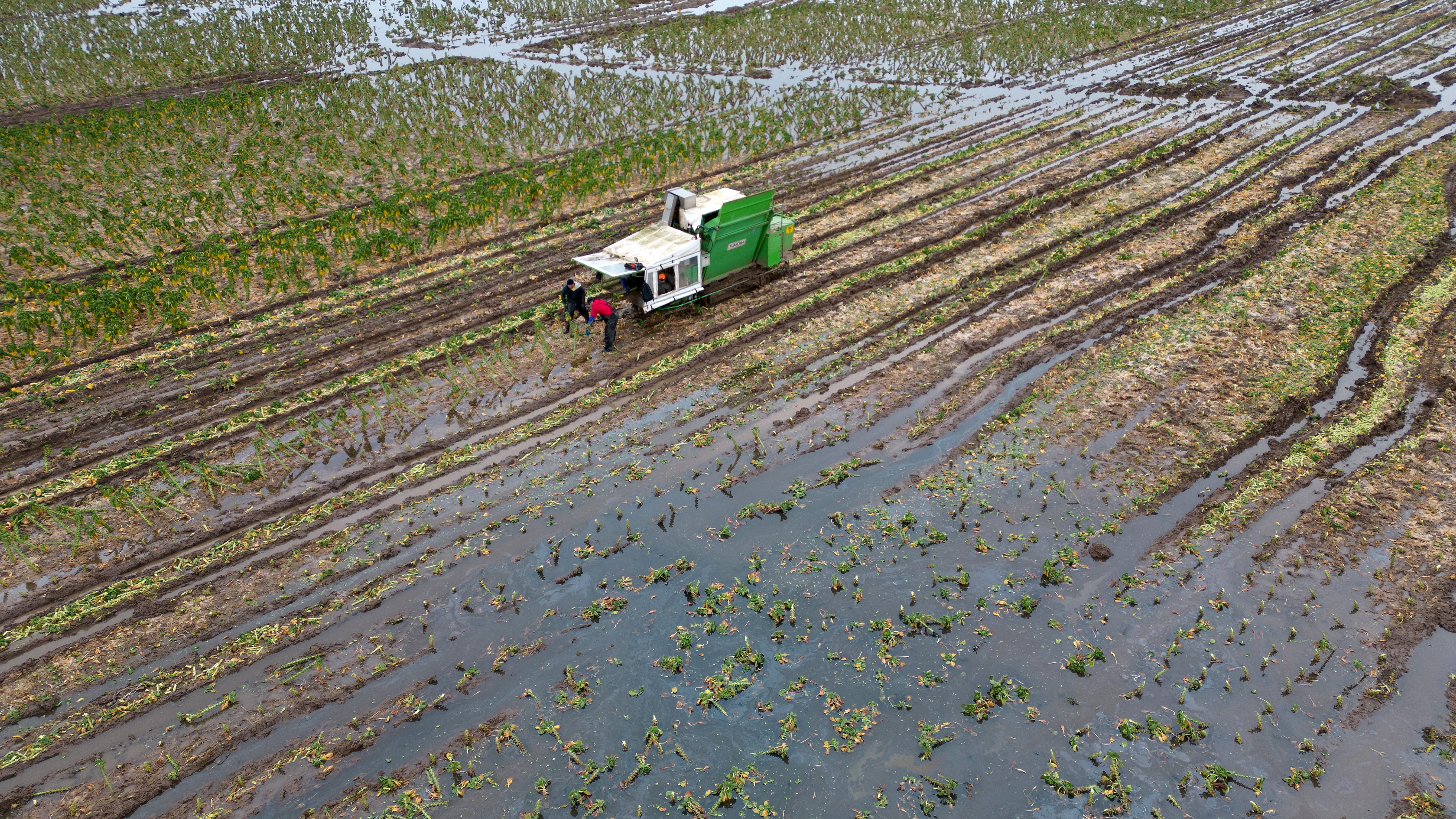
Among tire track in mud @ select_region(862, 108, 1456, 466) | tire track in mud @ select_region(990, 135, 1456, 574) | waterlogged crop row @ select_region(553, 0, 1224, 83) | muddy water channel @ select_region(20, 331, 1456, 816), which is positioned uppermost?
waterlogged crop row @ select_region(553, 0, 1224, 83)

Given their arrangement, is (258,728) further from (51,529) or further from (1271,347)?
(1271,347)

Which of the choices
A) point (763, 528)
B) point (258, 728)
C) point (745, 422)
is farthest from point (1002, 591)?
point (258, 728)

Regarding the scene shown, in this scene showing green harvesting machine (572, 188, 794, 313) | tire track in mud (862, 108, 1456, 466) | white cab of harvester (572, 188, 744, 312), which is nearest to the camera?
tire track in mud (862, 108, 1456, 466)

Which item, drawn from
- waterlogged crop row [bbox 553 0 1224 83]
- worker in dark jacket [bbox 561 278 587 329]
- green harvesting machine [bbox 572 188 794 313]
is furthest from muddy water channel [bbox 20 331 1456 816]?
waterlogged crop row [bbox 553 0 1224 83]

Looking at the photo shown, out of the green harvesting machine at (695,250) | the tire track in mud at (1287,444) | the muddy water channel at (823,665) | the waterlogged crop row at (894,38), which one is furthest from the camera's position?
the waterlogged crop row at (894,38)

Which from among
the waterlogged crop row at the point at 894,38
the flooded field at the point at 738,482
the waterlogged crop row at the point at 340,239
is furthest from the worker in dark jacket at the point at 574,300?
the waterlogged crop row at the point at 894,38

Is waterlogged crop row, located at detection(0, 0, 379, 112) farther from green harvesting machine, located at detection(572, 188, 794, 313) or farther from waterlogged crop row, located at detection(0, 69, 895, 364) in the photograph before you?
green harvesting machine, located at detection(572, 188, 794, 313)

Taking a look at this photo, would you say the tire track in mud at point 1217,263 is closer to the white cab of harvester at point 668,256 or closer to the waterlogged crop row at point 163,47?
the white cab of harvester at point 668,256
